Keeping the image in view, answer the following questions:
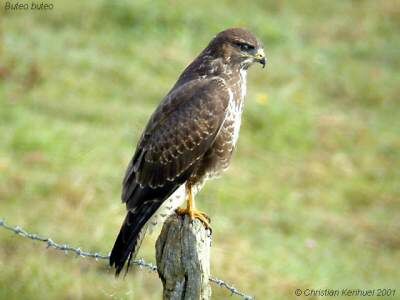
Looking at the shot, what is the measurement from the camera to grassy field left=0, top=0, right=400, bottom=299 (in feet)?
27.9

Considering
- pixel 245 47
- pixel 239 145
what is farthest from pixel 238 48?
pixel 239 145

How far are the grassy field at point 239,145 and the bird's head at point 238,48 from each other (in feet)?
6.00

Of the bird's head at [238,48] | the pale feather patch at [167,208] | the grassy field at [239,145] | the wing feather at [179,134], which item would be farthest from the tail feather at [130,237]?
the grassy field at [239,145]

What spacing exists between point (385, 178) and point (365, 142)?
77 cm

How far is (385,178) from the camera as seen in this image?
37.0 ft

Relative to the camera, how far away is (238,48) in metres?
6.21

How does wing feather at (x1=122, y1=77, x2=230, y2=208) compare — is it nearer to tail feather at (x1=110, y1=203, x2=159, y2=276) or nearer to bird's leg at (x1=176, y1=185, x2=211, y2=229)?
bird's leg at (x1=176, y1=185, x2=211, y2=229)

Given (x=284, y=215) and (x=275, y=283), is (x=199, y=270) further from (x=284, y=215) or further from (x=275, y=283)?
(x=284, y=215)

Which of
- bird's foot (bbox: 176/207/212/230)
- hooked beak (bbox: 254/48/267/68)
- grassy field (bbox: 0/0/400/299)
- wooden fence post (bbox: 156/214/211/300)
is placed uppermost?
grassy field (bbox: 0/0/400/299)

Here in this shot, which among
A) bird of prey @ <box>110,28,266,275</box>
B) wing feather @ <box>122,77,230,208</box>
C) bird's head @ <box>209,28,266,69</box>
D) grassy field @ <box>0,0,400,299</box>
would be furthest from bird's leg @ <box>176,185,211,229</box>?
grassy field @ <box>0,0,400,299</box>

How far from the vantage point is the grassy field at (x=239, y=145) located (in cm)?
850

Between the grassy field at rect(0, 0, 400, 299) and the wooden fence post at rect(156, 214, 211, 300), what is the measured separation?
235 centimetres

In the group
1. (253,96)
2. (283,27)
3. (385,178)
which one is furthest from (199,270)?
(283,27)

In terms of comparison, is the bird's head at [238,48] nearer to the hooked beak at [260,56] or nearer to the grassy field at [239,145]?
the hooked beak at [260,56]
